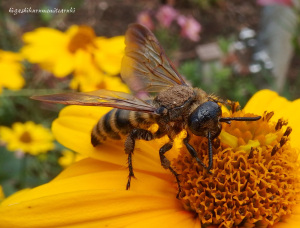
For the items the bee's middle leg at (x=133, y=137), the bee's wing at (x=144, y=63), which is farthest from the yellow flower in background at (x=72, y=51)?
the bee's middle leg at (x=133, y=137)

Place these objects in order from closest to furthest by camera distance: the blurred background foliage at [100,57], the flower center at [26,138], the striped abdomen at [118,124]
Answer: the striped abdomen at [118,124] < the blurred background foliage at [100,57] < the flower center at [26,138]

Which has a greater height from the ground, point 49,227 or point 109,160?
point 109,160

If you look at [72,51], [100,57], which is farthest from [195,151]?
[72,51]

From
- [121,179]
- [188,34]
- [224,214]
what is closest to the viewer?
[224,214]

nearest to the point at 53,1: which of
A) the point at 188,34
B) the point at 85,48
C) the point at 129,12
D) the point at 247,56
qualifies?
the point at 129,12

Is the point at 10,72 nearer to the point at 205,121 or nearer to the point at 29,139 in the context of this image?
the point at 29,139

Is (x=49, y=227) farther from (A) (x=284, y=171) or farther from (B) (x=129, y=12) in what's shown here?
(B) (x=129, y=12)

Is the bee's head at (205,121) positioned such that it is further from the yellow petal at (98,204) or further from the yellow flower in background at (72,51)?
the yellow flower in background at (72,51)

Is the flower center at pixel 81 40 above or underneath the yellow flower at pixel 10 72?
above
